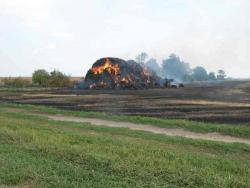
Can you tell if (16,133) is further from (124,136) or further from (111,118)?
(111,118)

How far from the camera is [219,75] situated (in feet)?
589

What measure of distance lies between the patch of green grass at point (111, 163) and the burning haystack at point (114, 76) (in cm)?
5371

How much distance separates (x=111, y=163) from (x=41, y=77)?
250ft

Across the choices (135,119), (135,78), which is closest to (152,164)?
(135,119)

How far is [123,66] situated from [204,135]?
174 ft

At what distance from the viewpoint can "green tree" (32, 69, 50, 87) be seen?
282ft

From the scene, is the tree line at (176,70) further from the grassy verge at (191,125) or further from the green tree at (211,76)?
the grassy verge at (191,125)

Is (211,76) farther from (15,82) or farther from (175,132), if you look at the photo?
(175,132)

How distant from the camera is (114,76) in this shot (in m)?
71.9

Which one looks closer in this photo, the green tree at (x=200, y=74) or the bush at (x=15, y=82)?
the bush at (x=15, y=82)

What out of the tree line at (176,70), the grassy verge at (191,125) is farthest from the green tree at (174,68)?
the grassy verge at (191,125)

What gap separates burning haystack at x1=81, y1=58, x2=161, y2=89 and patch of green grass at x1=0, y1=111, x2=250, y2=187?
53.7 meters

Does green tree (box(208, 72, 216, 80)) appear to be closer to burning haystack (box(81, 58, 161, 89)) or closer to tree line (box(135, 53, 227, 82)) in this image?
tree line (box(135, 53, 227, 82))

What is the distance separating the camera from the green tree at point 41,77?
282 ft
